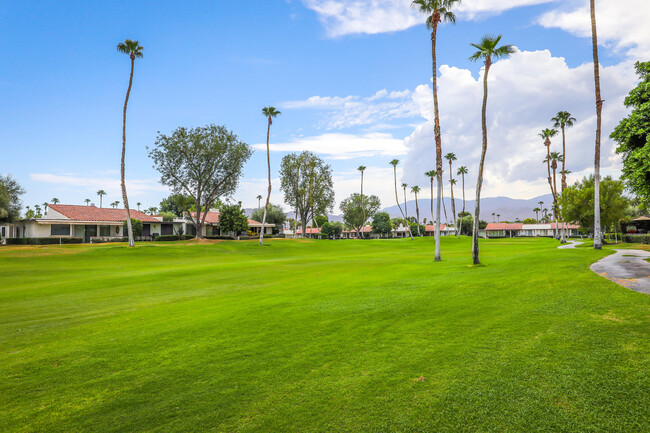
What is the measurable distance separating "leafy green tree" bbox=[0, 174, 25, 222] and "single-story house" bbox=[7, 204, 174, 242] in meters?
1.93

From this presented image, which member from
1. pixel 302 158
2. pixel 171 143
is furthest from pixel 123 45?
pixel 302 158

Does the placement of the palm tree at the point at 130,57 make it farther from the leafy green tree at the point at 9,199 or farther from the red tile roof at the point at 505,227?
the red tile roof at the point at 505,227

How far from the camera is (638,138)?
16.9 m

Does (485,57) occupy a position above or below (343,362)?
above

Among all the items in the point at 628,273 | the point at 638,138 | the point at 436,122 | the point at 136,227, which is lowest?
the point at 628,273

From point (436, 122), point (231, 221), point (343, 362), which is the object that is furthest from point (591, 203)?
point (231, 221)

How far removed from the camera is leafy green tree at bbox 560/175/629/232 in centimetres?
4409

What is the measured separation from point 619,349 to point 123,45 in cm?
4835

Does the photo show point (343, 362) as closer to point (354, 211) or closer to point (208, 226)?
point (208, 226)

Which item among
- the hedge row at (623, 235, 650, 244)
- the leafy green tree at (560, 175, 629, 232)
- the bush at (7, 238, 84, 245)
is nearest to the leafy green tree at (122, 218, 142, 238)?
the bush at (7, 238, 84, 245)

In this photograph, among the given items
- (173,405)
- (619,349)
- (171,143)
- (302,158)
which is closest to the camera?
(173,405)

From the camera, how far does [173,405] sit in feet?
16.9

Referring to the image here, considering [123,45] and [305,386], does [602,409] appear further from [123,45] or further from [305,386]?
[123,45]

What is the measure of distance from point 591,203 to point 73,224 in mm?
73855
